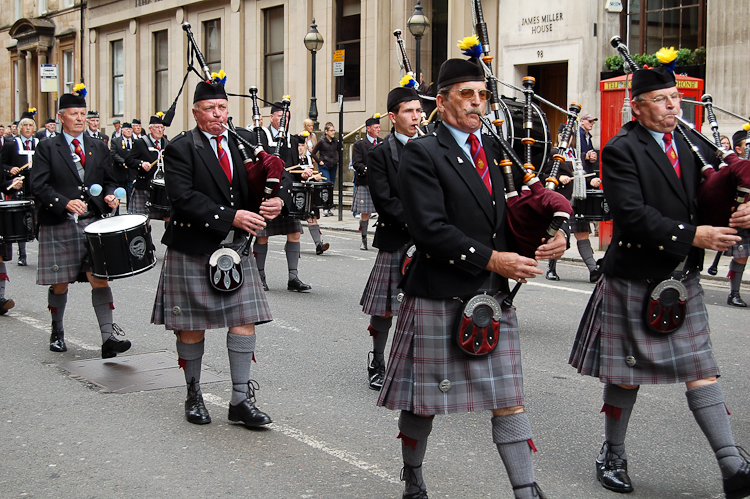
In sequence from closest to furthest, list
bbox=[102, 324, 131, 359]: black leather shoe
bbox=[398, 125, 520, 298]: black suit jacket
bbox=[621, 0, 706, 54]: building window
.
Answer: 1. bbox=[398, 125, 520, 298]: black suit jacket
2. bbox=[102, 324, 131, 359]: black leather shoe
3. bbox=[621, 0, 706, 54]: building window

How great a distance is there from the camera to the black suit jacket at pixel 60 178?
655cm

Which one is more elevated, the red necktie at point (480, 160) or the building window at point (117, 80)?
the building window at point (117, 80)

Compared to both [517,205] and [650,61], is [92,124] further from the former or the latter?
[517,205]

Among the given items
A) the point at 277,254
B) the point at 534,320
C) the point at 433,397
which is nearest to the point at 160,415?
the point at 433,397

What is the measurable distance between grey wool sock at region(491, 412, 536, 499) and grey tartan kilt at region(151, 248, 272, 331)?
1845 mm

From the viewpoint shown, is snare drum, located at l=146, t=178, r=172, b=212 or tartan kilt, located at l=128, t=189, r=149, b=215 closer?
snare drum, located at l=146, t=178, r=172, b=212

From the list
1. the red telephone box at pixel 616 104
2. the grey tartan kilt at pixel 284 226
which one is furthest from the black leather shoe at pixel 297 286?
the red telephone box at pixel 616 104

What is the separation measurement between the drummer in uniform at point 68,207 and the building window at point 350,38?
17.5 m

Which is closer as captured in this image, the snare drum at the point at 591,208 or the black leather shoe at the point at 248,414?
the black leather shoe at the point at 248,414

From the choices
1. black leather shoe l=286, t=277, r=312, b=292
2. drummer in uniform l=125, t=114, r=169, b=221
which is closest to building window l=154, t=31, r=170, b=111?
drummer in uniform l=125, t=114, r=169, b=221

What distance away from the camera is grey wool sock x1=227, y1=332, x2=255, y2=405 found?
4809 mm

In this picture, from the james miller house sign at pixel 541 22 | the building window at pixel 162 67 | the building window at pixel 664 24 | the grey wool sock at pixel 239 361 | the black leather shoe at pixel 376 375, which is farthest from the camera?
the building window at pixel 162 67

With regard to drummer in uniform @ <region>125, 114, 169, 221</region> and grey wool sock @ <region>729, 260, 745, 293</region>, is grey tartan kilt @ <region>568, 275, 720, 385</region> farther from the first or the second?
drummer in uniform @ <region>125, 114, 169, 221</region>

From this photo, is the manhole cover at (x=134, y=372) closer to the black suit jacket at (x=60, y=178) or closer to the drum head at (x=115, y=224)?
the drum head at (x=115, y=224)
